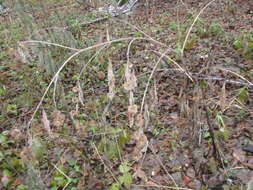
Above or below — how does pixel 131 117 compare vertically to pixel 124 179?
above

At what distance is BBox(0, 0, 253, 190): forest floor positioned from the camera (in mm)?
1613

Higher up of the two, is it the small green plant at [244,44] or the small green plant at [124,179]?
the small green plant at [244,44]

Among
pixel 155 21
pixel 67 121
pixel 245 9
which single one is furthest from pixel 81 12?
pixel 67 121

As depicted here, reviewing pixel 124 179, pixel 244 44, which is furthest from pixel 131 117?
pixel 244 44

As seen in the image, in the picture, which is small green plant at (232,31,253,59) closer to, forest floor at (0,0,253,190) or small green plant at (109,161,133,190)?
forest floor at (0,0,253,190)

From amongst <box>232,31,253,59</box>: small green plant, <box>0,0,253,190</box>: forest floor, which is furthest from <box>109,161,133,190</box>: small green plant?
<box>232,31,253,59</box>: small green plant

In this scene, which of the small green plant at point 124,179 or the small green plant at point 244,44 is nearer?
the small green plant at point 124,179

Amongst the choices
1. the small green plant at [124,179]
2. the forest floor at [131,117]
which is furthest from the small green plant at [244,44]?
the small green plant at [124,179]

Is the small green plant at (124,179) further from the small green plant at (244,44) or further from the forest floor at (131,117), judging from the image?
the small green plant at (244,44)

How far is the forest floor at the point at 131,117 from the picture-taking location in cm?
161

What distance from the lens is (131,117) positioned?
135 centimetres

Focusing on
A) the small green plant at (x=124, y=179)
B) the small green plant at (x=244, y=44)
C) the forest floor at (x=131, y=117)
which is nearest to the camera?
the forest floor at (x=131, y=117)

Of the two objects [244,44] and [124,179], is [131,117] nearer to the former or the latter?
[124,179]

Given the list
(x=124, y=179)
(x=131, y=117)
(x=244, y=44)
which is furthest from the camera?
(x=244, y=44)
